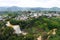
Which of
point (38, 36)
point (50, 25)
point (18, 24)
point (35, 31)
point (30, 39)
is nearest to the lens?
point (30, 39)

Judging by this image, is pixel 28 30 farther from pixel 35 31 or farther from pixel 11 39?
pixel 11 39

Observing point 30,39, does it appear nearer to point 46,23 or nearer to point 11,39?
point 11,39

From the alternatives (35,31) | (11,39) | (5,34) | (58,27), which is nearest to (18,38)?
(11,39)

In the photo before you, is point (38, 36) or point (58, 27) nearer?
point (38, 36)

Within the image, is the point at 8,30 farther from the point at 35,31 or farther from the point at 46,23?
the point at 46,23

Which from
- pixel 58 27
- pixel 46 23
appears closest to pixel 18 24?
pixel 46 23

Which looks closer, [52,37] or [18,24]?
[52,37]

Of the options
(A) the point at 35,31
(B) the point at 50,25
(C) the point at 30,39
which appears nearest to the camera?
(C) the point at 30,39

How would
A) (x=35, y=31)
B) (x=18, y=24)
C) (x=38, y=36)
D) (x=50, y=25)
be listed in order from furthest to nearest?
(x=18, y=24)
(x=50, y=25)
(x=35, y=31)
(x=38, y=36)

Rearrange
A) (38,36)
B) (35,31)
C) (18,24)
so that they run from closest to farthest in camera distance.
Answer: (38,36) → (35,31) → (18,24)
